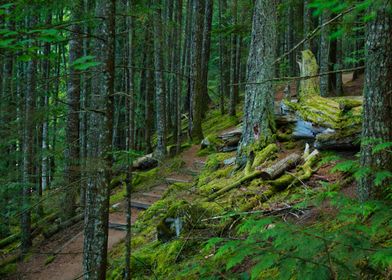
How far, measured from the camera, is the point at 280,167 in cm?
770

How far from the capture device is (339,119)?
8008 millimetres

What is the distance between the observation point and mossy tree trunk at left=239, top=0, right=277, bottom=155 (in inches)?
358

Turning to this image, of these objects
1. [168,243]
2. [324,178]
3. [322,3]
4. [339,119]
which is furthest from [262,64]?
[322,3]

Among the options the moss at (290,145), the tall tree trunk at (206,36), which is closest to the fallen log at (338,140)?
the moss at (290,145)

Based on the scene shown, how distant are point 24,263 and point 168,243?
742 centimetres

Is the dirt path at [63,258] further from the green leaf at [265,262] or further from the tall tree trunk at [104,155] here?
the green leaf at [265,262]

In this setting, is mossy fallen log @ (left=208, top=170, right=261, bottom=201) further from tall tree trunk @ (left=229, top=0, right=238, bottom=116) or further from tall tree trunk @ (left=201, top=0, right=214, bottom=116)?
tall tree trunk @ (left=201, top=0, right=214, bottom=116)

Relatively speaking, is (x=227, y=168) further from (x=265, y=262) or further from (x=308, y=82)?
(x=265, y=262)

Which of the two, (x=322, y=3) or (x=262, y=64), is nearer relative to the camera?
(x=322, y=3)

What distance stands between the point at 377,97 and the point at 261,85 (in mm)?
4884

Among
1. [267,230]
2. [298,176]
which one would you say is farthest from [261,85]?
[267,230]

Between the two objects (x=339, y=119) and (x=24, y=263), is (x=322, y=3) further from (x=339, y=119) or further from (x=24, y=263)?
(x=24, y=263)

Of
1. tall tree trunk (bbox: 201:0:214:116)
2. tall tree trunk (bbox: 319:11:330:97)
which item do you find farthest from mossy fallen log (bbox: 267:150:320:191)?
tall tree trunk (bbox: 201:0:214:116)

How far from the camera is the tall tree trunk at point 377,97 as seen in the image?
419cm
